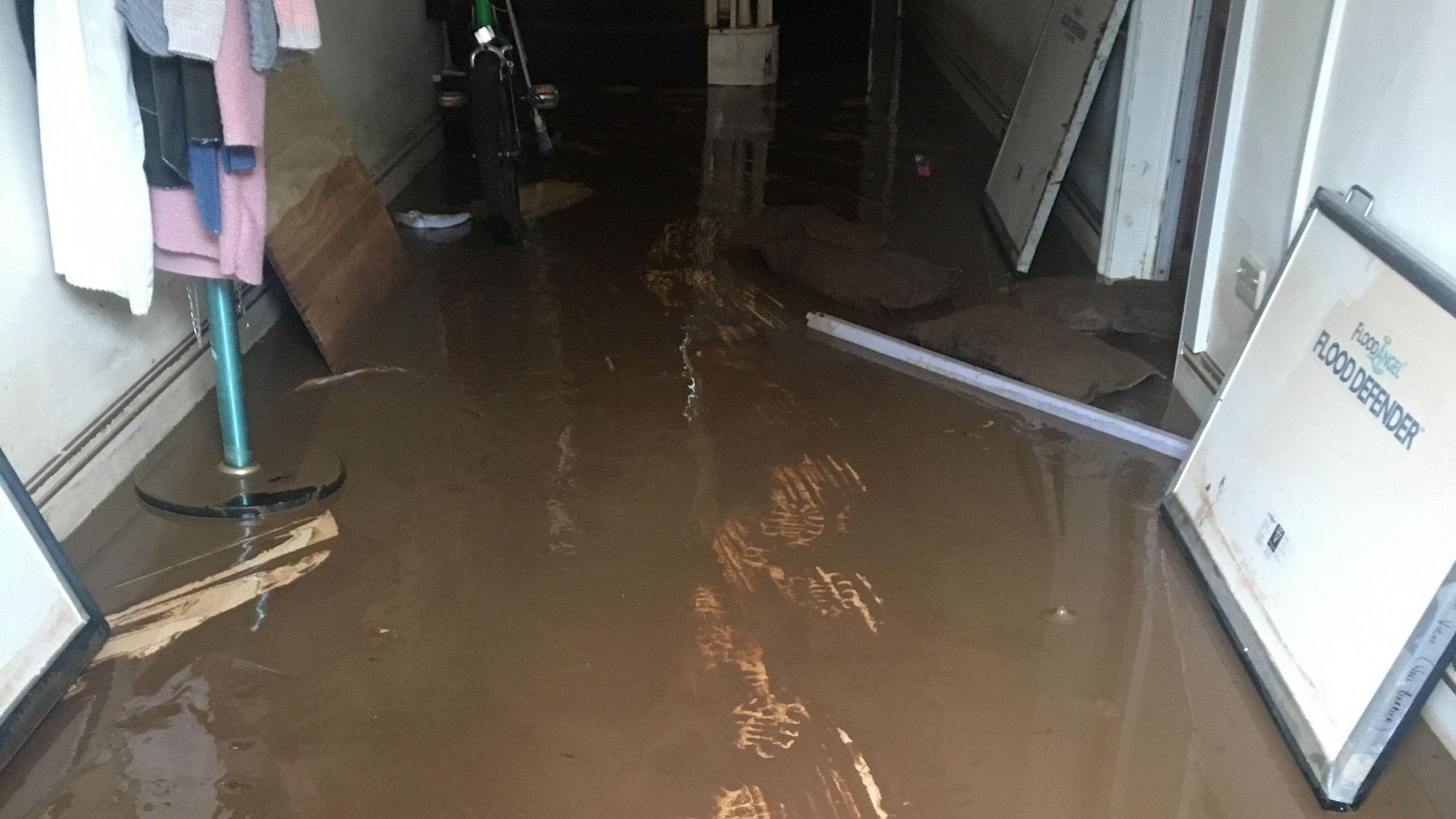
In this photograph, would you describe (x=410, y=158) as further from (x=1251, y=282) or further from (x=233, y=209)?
(x=1251, y=282)

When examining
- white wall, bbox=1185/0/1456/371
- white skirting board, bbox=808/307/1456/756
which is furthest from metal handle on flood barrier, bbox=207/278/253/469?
white wall, bbox=1185/0/1456/371

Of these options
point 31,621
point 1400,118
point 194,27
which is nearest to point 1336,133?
point 1400,118

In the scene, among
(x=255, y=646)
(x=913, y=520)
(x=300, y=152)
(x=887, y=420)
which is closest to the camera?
(x=255, y=646)

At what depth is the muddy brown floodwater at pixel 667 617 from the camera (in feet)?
5.44

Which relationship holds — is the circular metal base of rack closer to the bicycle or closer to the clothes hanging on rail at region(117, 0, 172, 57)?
the clothes hanging on rail at region(117, 0, 172, 57)

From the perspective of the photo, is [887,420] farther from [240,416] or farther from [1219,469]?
[240,416]

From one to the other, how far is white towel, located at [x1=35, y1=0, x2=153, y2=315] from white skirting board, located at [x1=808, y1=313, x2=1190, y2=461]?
1830mm

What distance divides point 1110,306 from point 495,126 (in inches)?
80.0


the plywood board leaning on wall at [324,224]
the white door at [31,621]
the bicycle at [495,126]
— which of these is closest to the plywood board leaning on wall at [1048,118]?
the bicycle at [495,126]

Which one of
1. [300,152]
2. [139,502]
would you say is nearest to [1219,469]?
[139,502]

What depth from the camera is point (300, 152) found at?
10.1 ft

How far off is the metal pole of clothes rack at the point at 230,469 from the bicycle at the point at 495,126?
1.40 metres

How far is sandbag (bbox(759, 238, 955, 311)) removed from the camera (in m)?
3.48

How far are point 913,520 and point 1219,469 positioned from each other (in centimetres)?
60
